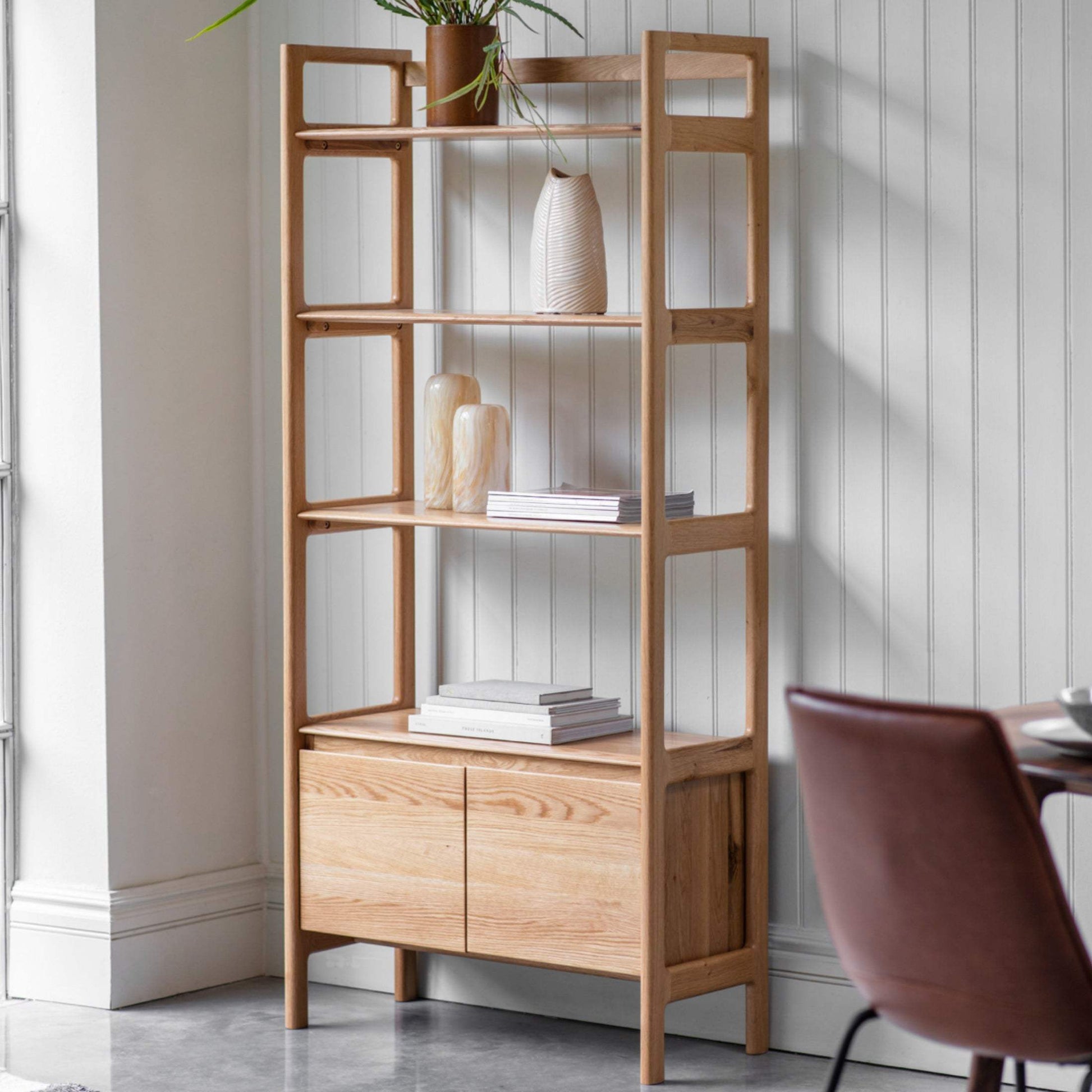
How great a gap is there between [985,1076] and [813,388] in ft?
4.85

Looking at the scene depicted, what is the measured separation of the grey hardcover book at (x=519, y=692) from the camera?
362 cm

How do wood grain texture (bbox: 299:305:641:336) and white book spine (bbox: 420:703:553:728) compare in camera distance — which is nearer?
wood grain texture (bbox: 299:305:641:336)

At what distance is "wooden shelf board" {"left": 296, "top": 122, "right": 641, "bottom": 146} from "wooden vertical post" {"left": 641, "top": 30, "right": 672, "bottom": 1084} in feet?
0.34

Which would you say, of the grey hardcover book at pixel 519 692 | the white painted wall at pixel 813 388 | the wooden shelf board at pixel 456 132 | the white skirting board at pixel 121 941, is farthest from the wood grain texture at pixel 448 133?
the white skirting board at pixel 121 941

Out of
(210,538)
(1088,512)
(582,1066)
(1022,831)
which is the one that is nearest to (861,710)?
(1022,831)

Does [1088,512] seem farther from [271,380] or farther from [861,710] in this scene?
[271,380]

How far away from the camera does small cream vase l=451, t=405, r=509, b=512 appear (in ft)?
12.2

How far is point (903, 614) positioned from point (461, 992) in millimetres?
1319

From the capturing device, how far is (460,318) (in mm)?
3578

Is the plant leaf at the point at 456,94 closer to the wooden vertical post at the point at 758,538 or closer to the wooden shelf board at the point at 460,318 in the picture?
the wooden shelf board at the point at 460,318

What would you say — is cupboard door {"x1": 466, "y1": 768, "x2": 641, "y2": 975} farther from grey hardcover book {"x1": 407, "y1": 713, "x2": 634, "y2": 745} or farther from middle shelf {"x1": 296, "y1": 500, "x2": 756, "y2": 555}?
middle shelf {"x1": 296, "y1": 500, "x2": 756, "y2": 555}

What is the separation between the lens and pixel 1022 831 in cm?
200

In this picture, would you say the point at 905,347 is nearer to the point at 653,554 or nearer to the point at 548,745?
the point at 653,554

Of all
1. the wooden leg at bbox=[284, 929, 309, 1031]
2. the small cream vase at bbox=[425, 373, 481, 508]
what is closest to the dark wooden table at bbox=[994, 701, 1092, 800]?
the small cream vase at bbox=[425, 373, 481, 508]
